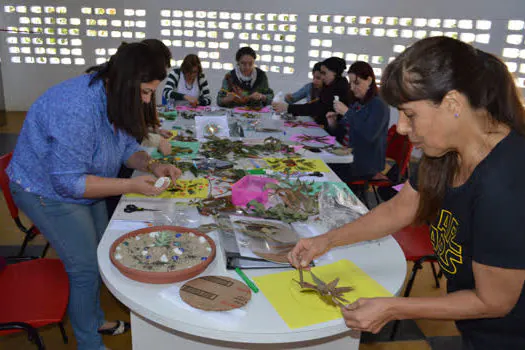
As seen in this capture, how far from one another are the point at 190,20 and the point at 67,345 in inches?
236

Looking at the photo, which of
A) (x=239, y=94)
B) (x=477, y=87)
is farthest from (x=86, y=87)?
(x=239, y=94)

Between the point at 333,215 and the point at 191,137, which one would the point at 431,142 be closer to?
the point at 333,215

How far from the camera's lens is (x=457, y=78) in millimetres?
1019

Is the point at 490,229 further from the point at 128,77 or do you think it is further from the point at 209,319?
the point at 128,77

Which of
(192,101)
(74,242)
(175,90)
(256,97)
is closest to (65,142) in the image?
(74,242)

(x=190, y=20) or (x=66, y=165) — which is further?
(x=190, y=20)

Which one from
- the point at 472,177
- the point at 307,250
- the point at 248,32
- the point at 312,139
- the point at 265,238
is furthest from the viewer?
the point at 248,32

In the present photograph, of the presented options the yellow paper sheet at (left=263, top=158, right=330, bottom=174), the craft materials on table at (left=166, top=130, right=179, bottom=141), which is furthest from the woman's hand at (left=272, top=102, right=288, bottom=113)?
the yellow paper sheet at (left=263, top=158, right=330, bottom=174)

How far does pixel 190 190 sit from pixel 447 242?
1.29 meters

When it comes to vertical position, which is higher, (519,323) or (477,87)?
(477,87)

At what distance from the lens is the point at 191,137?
334 cm

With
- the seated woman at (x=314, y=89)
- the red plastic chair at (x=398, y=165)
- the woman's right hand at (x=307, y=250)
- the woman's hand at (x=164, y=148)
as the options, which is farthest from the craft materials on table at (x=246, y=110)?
the woman's right hand at (x=307, y=250)

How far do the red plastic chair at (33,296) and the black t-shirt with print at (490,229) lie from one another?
4.95 ft

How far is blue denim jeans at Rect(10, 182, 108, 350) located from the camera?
6.17ft
